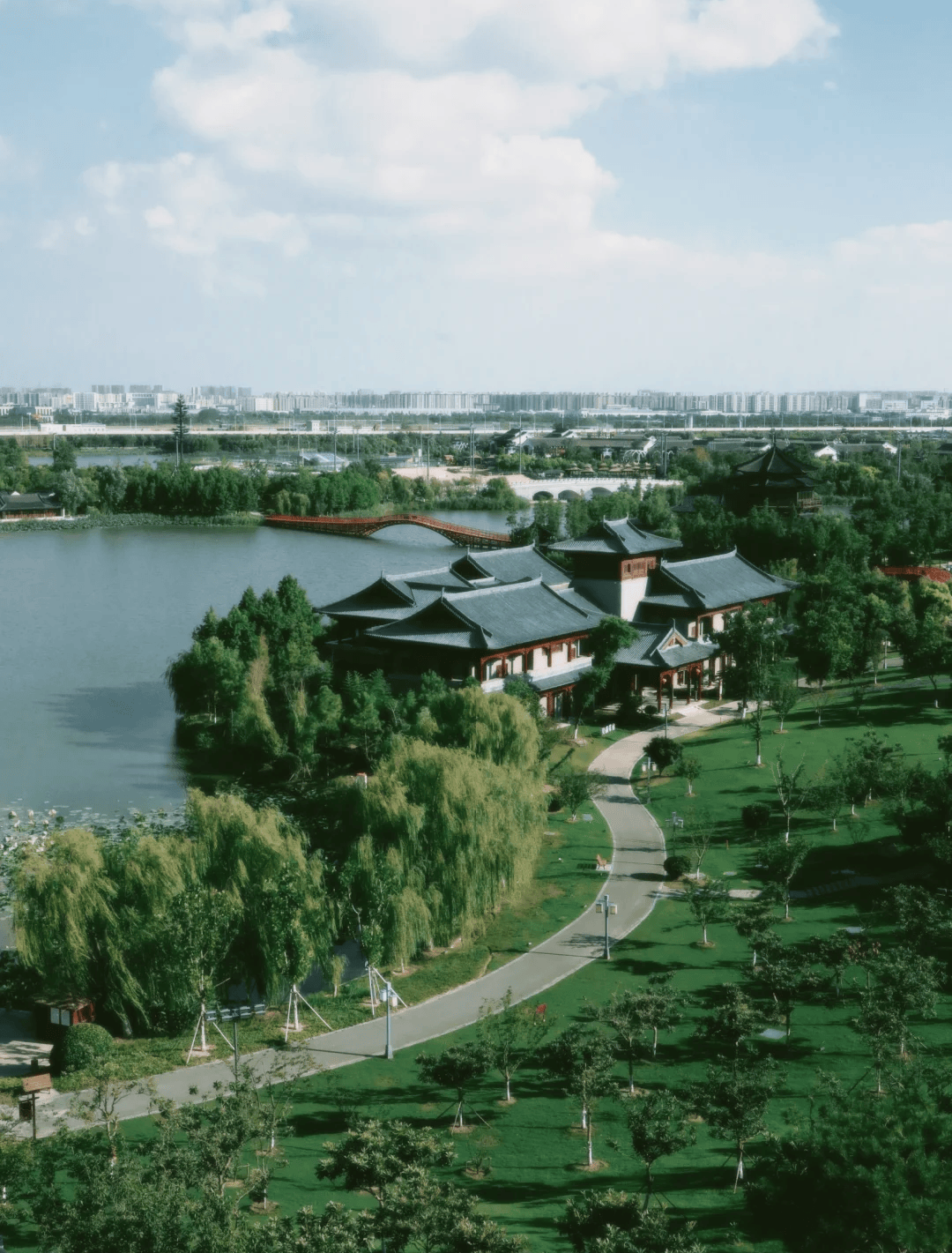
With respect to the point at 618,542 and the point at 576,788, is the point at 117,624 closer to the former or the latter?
the point at 618,542

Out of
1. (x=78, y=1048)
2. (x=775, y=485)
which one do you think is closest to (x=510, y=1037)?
(x=78, y=1048)

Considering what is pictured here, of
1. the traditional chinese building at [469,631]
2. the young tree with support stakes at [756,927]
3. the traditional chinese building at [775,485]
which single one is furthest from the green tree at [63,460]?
the young tree with support stakes at [756,927]

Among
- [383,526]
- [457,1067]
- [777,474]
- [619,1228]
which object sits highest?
[777,474]

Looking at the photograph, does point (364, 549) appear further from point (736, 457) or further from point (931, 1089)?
point (931, 1089)

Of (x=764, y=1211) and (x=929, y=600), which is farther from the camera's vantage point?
(x=929, y=600)

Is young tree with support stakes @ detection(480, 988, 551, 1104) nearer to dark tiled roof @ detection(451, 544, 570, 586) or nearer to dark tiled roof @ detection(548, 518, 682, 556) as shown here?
dark tiled roof @ detection(451, 544, 570, 586)

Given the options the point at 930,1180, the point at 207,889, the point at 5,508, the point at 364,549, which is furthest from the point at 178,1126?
the point at 5,508

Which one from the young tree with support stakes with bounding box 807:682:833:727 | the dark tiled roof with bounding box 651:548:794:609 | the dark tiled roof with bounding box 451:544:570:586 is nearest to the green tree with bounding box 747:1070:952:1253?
the young tree with support stakes with bounding box 807:682:833:727

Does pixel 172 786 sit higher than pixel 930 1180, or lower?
lower
